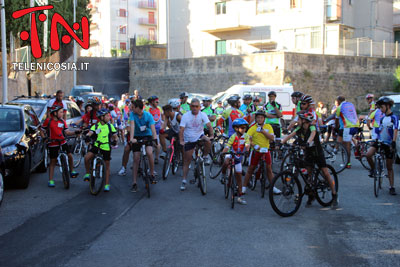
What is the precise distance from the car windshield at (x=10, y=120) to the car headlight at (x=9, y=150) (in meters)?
0.91

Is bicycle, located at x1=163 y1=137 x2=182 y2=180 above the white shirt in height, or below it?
below

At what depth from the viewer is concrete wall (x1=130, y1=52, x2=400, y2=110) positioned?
34.0 meters

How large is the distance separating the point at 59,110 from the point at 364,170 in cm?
759

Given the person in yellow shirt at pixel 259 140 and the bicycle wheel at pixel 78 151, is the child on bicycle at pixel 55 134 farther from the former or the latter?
the person in yellow shirt at pixel 259 140

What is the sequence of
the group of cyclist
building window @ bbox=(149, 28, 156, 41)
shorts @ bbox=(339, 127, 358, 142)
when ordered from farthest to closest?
building window @ bbox=(149, 28, 156, 41)
shorts @ bbox=(339, 127, 358, 142)
the group of cyclist

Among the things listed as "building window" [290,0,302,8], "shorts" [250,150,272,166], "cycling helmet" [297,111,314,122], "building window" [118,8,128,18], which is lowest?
"shorts" [250,150,272,166]

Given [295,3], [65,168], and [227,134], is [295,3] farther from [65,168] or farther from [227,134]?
[65,168]

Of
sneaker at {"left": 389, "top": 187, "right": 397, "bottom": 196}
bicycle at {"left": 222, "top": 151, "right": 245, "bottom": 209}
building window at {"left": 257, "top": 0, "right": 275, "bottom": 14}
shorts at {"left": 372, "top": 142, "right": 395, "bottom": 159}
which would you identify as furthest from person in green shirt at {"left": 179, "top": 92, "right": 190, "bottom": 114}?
building window at {"left": 257, "top": 0, "right": 275, "bottom": 14}

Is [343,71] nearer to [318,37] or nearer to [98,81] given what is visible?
[318,37]

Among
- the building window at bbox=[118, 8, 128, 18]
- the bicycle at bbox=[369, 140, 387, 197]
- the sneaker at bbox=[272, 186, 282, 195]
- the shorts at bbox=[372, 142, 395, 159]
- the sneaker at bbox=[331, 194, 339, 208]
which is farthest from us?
the building window at bbox=[118, 8, 128, 18]

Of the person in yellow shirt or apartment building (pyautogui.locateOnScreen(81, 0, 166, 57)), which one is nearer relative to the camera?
the person in yellow shirt

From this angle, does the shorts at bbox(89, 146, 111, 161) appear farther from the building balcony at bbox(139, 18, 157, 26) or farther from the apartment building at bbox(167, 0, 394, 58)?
the building balcony at bbox(139, 18, 157, 26)

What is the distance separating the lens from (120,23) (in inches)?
3046

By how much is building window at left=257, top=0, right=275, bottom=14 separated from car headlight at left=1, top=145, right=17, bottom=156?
119 feet
